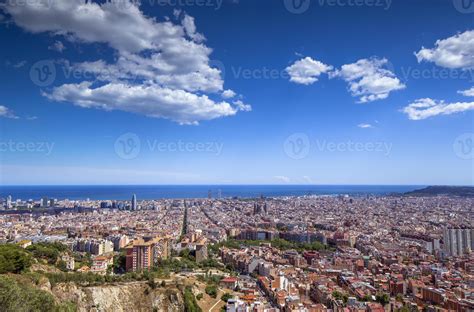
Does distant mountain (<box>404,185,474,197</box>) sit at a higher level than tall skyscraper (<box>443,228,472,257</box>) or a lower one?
higher

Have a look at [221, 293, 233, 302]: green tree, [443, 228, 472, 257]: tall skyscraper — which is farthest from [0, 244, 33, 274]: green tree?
[443, 228, 472, 257]: tall skyscraper

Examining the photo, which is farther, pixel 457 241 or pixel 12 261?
pixel 457 241

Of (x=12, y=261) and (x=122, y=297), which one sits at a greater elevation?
(x=12, y=261)

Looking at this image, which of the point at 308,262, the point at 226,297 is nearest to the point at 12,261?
the point at 226,297

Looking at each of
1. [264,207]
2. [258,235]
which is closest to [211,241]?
[258,235]

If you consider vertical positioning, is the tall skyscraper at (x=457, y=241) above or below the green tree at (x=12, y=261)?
below

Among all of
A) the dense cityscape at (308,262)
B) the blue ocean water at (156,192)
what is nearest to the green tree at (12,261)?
the dense cityscape at (308,262)

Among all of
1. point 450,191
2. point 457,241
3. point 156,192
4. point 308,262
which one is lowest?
point 308,262

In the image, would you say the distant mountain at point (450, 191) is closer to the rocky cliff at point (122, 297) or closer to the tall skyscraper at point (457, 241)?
the tall skyscraper at point (457, 241)

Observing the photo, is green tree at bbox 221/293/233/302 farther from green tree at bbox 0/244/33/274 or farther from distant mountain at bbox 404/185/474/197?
distant mountain at bbox 404/185/474/197

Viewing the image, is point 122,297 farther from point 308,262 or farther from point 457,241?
point 457,241

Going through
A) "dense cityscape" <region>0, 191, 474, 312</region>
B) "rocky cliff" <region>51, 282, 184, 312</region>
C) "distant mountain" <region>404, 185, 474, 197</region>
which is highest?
"distant mountain" <region>404, 185, 474, 197</region>

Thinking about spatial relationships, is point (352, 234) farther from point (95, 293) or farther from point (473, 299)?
point (95, 293)
